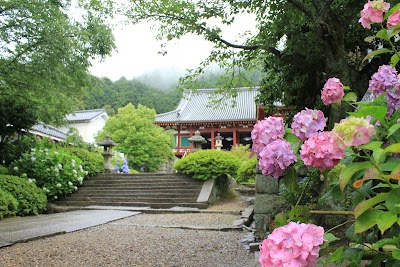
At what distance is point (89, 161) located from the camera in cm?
1175

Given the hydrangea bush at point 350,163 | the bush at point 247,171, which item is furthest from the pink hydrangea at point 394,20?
the bush at point 247,171

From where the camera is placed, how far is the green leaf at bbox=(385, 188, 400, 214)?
899mm

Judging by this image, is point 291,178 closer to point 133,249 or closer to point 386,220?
point 386,220

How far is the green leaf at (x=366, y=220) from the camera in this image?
93cm

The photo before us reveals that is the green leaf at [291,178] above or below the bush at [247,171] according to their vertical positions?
above

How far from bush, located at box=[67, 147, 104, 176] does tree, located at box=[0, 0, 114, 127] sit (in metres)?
4.20

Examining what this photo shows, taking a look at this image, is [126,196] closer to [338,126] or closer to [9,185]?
[9,185]

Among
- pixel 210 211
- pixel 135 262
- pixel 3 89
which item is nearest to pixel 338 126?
pixel 135 262

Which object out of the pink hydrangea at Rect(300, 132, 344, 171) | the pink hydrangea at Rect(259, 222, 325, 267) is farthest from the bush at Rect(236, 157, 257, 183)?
the pink hydrangea at Rect(259, 222, 325, 267)

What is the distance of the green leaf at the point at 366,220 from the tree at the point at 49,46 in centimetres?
470

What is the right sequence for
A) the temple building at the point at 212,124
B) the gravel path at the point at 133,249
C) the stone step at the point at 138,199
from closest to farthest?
the gravel path at the point at 133,249 → the stone step at the point at 138,199 → the temple building at the point at 212,124

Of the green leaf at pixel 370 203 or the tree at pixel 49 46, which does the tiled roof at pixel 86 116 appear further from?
the green leaf at pixel 370 203

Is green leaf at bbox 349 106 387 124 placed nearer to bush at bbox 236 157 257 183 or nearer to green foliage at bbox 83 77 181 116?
bush at bbox 236 157 257 183

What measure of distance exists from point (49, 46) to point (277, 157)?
18.0 feet
